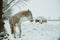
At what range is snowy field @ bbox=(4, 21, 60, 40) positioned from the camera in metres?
1.70

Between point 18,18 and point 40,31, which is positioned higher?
point 18,18

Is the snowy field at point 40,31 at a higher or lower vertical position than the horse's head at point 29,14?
lower

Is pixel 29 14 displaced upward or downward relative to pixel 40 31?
upward

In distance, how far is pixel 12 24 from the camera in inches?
69.7

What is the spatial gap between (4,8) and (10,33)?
1.21 feet

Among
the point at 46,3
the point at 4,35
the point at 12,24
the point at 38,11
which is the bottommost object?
the point at 4,35

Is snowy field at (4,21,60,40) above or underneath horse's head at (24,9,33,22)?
underneath

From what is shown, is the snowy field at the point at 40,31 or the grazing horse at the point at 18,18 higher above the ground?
the grazing horse at the point at 18,18

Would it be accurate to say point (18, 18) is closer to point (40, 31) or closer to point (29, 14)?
point (29, 14)

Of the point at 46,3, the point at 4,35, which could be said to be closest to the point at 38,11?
the point at 46,3

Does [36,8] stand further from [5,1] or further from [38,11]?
[5,1]

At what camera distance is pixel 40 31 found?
1.71m

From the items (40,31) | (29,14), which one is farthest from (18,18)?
(40,31)

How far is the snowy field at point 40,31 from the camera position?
5.57 feet
